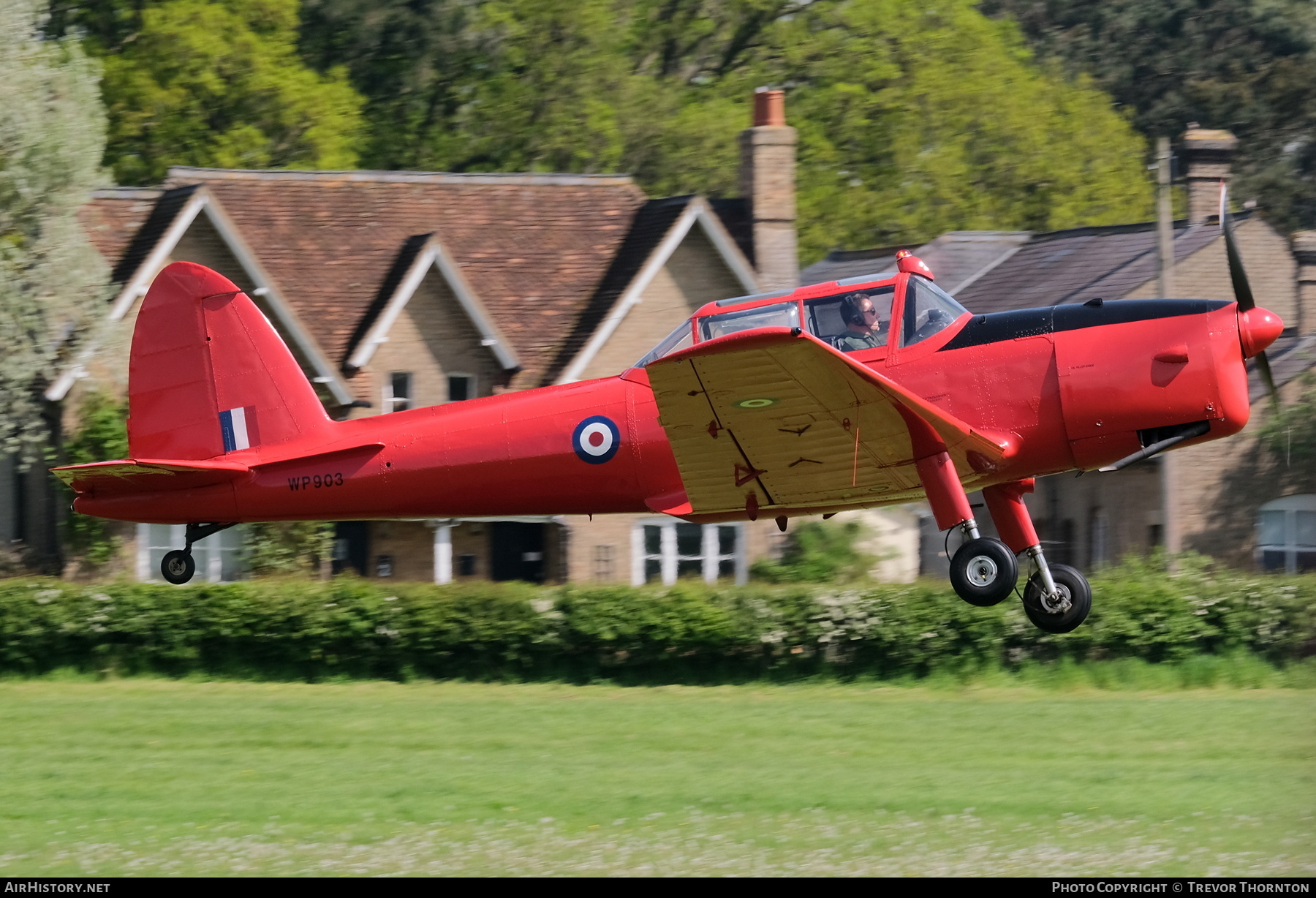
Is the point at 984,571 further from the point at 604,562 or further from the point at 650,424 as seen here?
the point at 604,562

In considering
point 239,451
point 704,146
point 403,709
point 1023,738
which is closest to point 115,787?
point 403,709

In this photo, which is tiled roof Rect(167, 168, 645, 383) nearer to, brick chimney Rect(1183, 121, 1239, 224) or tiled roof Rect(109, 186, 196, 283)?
tiled roof Rect(109, 186, 196, 283)

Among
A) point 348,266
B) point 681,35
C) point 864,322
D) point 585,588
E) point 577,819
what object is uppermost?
point 681,35

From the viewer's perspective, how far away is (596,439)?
11.6 m

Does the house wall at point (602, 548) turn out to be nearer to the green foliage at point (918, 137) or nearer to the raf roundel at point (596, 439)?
the raf roundel at point (596, 439)

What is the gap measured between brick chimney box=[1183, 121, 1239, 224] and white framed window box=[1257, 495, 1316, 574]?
5.24m

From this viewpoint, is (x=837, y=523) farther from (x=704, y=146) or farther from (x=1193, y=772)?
(x=704, y=146)

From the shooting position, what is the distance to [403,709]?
21.2 metres

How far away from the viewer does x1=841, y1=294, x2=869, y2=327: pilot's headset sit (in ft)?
35.8

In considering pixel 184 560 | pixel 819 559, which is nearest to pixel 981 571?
pixel 184 560

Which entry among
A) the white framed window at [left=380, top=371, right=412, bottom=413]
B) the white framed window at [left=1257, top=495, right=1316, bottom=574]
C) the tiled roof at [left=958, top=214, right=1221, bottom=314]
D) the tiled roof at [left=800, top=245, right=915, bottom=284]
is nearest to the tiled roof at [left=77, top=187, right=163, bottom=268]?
the white framed window at [left=380, top=371, right=412, bottom=413]

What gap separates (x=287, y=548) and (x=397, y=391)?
302 cm

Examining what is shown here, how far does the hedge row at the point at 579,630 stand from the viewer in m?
23.0

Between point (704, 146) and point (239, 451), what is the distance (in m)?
30.5
